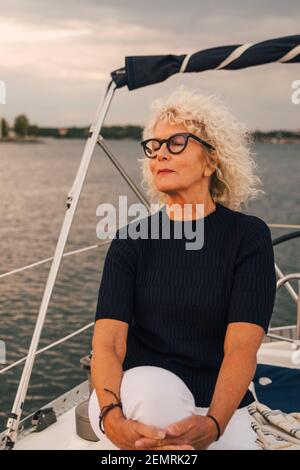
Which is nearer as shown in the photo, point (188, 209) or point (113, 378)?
point (113, 378)

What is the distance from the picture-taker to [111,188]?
44.6 m

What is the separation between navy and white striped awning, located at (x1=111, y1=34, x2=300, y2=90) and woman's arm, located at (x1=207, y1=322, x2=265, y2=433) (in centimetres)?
104

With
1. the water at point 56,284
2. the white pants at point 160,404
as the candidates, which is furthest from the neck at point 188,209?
the water at point 56,284

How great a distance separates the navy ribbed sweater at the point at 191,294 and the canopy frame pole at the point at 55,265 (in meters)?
0.47

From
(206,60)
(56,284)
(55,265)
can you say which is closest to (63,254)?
(55,265)

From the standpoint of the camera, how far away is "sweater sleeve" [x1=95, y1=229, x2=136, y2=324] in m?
1.87

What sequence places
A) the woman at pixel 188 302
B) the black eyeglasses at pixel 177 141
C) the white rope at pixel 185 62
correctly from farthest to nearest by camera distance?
the white rope at pixel 185 62 → the black eyeglasses at pixel 177 141 → the woman at pixel 188 302

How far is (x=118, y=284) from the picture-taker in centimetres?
190

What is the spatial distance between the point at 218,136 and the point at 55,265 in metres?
0.82

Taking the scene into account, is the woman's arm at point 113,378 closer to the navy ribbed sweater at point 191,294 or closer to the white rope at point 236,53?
the navy ribbed sweater at point 191,294

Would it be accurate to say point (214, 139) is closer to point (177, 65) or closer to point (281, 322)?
point (177, 65)

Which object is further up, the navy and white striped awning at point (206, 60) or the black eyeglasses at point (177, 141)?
the navy and white striped awning at point (206, 60)

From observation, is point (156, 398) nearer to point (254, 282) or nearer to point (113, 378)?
point (113, 378)

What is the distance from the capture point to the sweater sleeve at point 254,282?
180 cm
